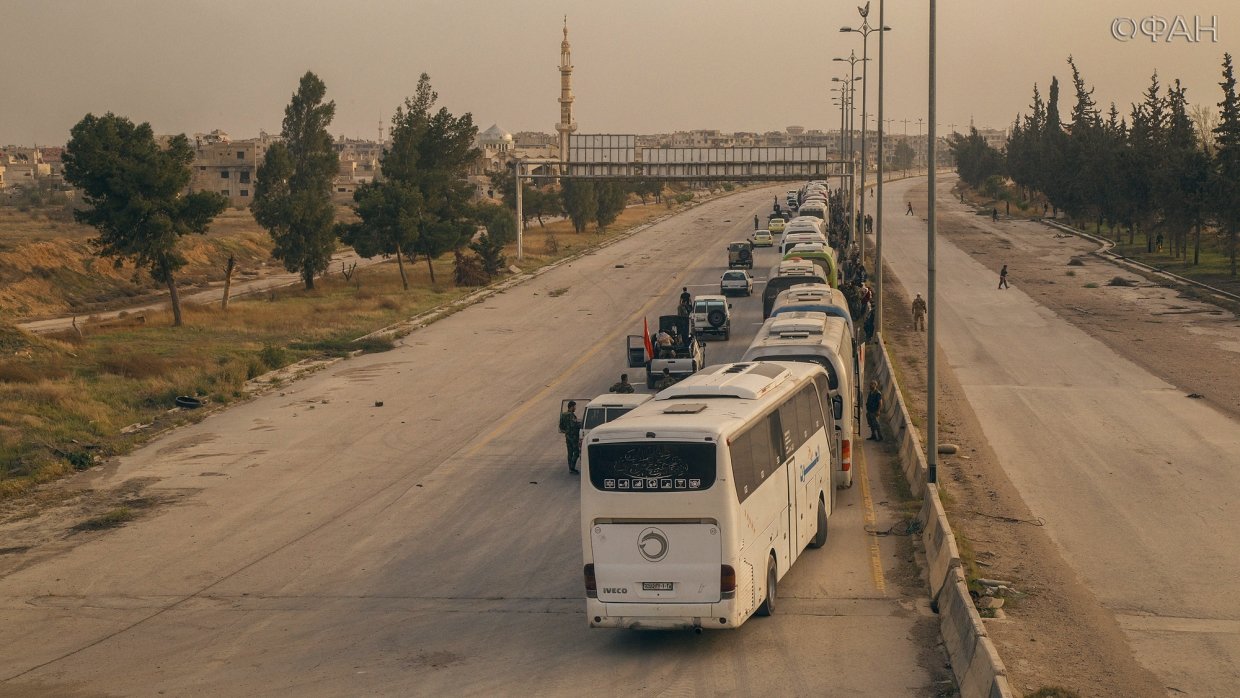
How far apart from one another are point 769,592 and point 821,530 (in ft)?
12.9

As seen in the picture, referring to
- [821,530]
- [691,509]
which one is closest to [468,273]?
Result: [821,530]

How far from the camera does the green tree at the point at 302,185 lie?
68062 mm

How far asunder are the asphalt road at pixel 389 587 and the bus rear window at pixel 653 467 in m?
2.10

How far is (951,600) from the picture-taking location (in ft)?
53.1

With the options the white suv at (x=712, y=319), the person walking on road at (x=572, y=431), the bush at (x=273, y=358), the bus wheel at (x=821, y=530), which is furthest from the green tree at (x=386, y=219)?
the bus wheel at (x=821, y=530)

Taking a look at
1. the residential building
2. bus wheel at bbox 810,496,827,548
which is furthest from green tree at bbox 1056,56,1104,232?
the residential building

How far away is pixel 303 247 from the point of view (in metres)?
68.5

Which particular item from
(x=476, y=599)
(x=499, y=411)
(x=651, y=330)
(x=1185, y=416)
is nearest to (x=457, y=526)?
(x=476, y=599)

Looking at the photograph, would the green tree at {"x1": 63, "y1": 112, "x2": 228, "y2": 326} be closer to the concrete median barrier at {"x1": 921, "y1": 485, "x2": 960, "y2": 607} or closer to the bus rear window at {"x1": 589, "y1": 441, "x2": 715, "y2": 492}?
the concrete median barrier at {"x1": 921, "y1": 485, "x2": 960, "y2": 607}

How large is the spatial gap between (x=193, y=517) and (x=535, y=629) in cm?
1022

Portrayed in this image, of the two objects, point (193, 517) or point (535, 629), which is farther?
point (193, 517)

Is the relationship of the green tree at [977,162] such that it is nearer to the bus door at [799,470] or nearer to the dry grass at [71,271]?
the dry grass at [71,271]

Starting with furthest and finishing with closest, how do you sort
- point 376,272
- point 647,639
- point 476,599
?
point 376,272
point 476,599
point 647,639

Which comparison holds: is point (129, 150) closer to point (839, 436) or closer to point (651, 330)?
point (651, 330)
